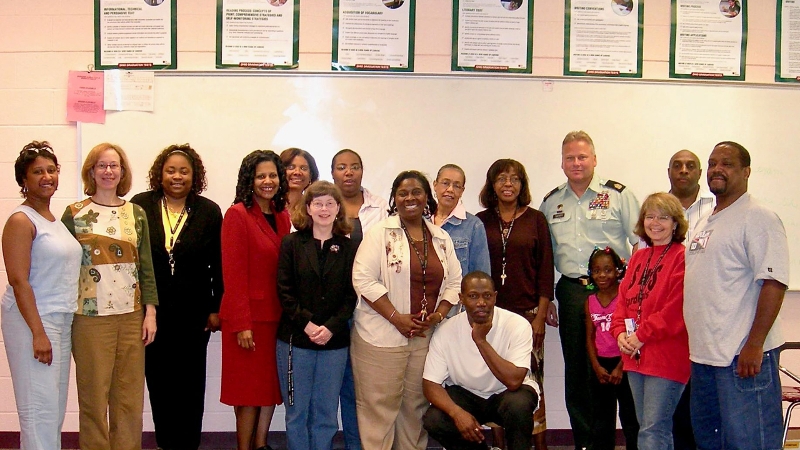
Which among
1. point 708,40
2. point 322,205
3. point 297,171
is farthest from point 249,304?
point 708,40

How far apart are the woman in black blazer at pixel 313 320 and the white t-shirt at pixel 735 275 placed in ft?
5.27

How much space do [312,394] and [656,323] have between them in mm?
1653

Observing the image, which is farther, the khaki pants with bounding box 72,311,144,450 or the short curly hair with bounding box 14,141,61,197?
the khaki pants with bounding box 72,311,144,450

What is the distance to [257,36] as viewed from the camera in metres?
3.94

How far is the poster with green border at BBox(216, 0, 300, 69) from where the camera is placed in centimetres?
394

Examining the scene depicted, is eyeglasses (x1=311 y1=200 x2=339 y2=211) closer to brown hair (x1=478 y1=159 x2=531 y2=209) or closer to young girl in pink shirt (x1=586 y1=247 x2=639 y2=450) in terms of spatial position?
brown hair (x1=478 y1=159 x2=531 y2=209)

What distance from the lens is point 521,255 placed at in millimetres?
3430

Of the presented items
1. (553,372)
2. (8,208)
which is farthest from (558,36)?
(8,208)

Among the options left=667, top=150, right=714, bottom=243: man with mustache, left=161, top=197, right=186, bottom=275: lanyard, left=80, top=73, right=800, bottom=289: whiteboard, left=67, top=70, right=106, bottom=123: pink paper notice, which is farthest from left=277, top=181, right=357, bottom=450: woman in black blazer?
left=667, top=150, right=714, bottom=243: man with mustache

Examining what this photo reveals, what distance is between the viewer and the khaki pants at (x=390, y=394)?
3031mm

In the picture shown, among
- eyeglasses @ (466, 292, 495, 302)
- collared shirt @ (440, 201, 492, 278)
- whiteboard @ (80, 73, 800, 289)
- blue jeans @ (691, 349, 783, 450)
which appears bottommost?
blue jeans @ (691, 349, 783, 450)

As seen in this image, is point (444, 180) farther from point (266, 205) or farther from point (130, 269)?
point (130, 269)

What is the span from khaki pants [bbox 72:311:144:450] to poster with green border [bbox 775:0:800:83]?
4238 mm

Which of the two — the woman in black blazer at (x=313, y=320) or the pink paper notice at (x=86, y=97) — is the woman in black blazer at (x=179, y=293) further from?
the pink paper notice at (x=86, y=97)
